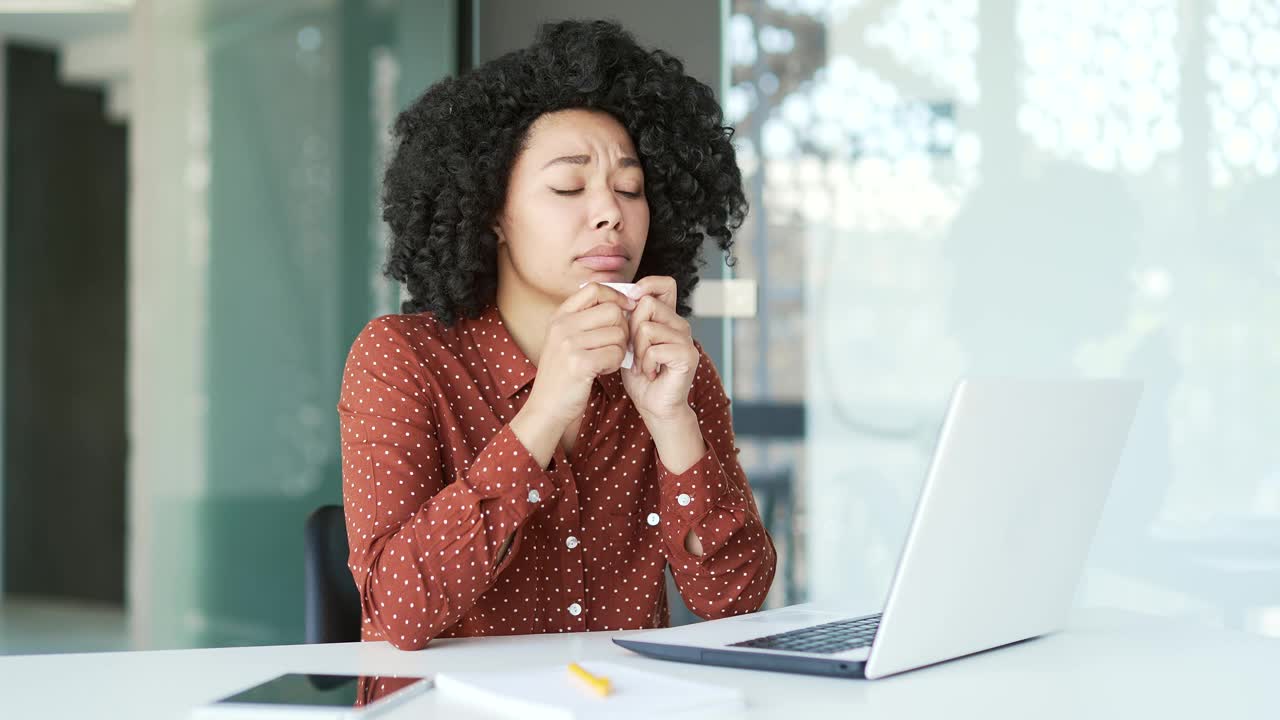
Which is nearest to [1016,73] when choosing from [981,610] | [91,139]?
[981,610]

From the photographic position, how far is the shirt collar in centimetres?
170

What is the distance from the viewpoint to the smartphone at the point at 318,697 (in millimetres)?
922

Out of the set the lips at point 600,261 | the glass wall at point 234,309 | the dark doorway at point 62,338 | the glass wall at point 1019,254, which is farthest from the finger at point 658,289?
the dark doorway at point 62,338

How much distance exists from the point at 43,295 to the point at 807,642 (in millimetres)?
5844

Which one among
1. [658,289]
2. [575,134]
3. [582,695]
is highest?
[575,134]

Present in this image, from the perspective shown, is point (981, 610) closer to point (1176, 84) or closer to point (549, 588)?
point (549, 588)

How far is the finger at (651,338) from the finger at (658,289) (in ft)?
0.12

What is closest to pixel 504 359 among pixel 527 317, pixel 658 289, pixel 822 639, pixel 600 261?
pixel 527 317

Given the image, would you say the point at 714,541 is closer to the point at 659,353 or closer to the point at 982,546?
the point at 659,353

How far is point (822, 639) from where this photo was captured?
1.18 metres

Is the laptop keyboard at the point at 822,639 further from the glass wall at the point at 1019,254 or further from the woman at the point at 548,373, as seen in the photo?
the glass wall at the point at 1019,254

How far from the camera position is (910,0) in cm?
304

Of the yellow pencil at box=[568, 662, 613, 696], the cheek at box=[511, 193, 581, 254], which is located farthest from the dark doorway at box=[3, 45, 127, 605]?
the yellow pencil at box=[568, 662, 613, 696]

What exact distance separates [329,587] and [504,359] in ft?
1.25
